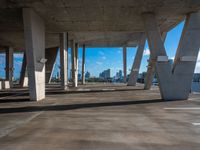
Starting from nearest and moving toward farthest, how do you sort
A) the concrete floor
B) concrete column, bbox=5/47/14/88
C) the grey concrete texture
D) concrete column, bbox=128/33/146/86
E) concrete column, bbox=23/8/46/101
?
1. the concrete floor
2. the grey concrete texture
3. concrete column, bbox=23/8/46/101
4. concrete column, bbox=128/33/146/86
5. concrete column, bbox=5/47/14/88

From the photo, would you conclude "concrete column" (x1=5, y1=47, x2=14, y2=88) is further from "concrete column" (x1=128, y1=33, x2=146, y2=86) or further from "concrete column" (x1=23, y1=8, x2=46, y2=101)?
"concrete column" (x1=23, y1=8, x2=46, y2=101)

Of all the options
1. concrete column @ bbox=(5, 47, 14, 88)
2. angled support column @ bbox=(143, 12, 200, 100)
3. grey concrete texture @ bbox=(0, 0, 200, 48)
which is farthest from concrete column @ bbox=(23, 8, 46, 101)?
concrete column @ bbox=(5, 47, 14, 88)

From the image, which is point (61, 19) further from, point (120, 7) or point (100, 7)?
point (120, 7)

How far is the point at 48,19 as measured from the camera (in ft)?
54.6

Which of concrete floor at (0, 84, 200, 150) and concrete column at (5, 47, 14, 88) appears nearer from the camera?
concrete floor at (0, 84, 200, 150)

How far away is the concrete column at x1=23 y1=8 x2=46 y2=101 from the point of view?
13609mm

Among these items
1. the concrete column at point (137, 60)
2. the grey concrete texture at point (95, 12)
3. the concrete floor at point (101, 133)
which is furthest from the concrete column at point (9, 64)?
the concrete floor at point (101, 133)

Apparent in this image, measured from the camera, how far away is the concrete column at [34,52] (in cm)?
1361

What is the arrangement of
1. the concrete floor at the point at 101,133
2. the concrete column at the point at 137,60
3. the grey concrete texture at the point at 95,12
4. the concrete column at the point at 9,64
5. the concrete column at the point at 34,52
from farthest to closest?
the concrete column at the point at 9,64 < the concrete column at the point at 137,60 < the concrete column at the point at 34,52 < the grey concrete texture at the point at 95,12 < the concrete floor at the point at 101,133

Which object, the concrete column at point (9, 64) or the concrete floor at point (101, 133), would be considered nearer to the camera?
the concrete floor at point (101, 133)

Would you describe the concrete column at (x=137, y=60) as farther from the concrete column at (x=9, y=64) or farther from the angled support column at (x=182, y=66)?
the concrete column at (x=9, y=64)

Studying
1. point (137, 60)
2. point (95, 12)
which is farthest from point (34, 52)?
point (137, 60)

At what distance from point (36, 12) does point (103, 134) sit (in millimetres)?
11541

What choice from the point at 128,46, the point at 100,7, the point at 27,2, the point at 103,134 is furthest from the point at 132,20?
the point at 128,46
